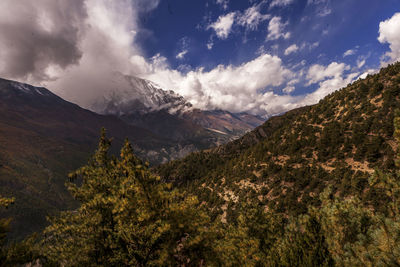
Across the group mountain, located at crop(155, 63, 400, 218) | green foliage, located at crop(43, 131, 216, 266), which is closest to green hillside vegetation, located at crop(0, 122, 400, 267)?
green foliage, located at crop(43, 131, 216, 266)

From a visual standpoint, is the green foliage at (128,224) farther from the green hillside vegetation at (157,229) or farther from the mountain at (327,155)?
the mountain at (327,155)

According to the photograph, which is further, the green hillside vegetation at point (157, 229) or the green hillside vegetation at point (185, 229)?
the green hillside vegetation at point (157, 229)

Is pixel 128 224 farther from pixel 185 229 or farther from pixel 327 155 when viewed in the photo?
pixel 327 155

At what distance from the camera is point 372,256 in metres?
6.44

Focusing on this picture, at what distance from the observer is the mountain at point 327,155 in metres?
37.3

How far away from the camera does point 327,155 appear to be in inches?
1854

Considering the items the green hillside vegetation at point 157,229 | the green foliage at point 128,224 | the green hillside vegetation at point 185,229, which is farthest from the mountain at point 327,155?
the green foliage at point 128,224

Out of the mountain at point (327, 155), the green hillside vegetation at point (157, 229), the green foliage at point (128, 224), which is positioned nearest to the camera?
the green hillside vegetation at point (157, 229)

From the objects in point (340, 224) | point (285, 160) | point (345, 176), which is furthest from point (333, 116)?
point (340, 224)

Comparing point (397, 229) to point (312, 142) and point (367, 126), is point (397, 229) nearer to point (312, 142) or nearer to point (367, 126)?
point (367, 126)

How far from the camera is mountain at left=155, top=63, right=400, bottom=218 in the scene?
37344mm

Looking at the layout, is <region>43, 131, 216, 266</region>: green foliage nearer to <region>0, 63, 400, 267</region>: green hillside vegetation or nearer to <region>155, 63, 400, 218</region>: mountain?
<region>0, 63, 400, 267</region>: green hillside vegetation

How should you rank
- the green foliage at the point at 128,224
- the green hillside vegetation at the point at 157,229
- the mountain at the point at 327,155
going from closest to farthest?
the green hillside vegetation at the point at 157,229, the green foliage at the point at 128,224, the mountain at the point at 327,155

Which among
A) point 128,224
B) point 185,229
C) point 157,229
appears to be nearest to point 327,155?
point 185,229
